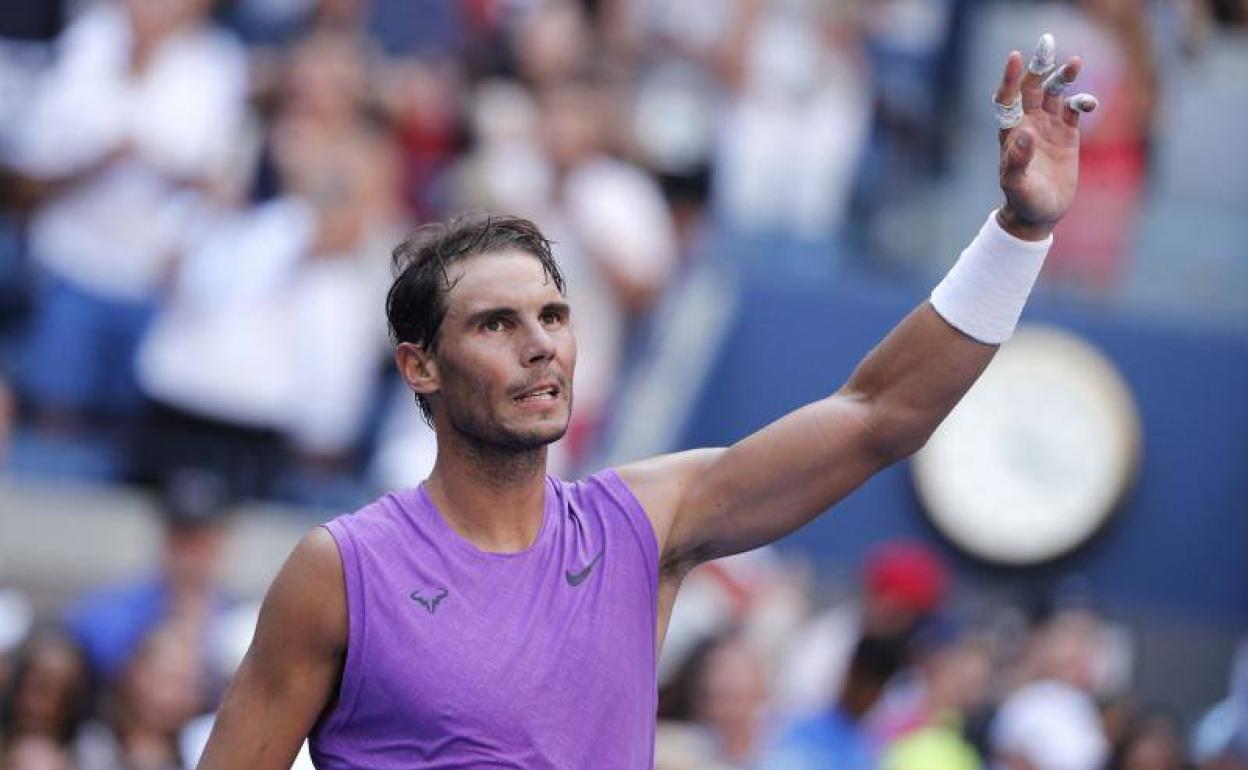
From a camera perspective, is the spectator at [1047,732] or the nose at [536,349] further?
the spectator at [1047,732]

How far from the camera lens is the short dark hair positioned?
11.9 ft

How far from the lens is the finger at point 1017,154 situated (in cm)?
353

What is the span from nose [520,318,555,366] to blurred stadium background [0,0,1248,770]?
3.35 metres

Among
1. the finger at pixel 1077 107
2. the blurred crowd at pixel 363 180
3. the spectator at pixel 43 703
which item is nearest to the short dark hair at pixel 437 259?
the finger at pixel 1077 107

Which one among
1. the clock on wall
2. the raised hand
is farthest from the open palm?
the clock on wall

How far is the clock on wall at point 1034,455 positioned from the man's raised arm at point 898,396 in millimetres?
6394

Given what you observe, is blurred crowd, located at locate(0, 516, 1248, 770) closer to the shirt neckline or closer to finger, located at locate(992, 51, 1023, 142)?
the shirt neckline

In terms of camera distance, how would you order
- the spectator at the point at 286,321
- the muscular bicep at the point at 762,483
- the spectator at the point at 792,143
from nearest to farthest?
the muscular bicep at the point at 762,483, the spectator at the point at 286,321, the spectator at the point at 792,143

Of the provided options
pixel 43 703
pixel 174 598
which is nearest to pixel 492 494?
pixel 43 703

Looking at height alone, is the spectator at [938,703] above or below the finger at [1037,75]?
below

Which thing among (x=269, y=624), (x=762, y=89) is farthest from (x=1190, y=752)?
(x=269, y=624)

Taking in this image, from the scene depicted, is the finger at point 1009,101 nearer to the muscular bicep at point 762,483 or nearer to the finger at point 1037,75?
the finger at point 1037,75

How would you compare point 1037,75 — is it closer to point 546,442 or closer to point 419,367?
point 546,442

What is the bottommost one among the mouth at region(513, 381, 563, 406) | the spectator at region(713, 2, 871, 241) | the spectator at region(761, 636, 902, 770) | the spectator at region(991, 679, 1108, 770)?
the spectator at region(991, 679, 1108, 770)
